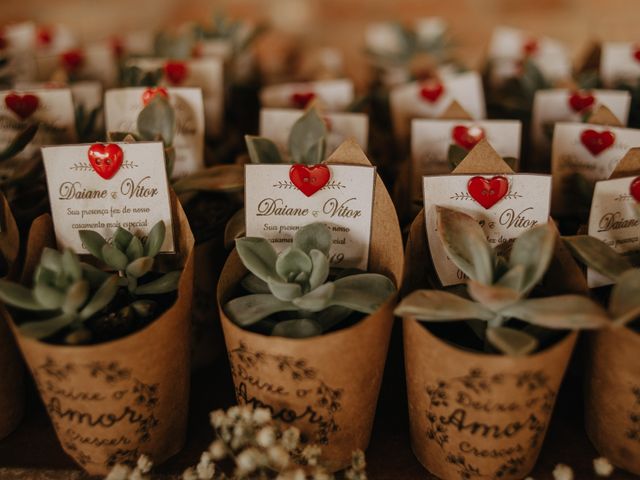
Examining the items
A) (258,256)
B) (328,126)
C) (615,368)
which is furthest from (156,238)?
(615,368)

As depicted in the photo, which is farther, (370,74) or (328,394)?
(370,74)

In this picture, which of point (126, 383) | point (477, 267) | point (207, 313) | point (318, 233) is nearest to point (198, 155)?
point (207, 313)

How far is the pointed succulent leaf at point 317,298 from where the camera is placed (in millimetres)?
850

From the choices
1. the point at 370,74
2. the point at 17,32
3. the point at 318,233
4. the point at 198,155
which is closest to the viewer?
the point at 318,233

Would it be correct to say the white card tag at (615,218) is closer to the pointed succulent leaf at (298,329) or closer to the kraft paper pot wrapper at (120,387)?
the pointed succulent leaf at (298,329)

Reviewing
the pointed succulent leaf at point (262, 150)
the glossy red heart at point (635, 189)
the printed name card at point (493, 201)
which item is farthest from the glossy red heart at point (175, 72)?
the glossy red heart at point (635, 189)

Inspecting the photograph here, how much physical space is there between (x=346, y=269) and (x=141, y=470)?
46 cm

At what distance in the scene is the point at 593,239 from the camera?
2.95 feet

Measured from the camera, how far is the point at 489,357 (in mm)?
772

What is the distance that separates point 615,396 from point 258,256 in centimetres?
59

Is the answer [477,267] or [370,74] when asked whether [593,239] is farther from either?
[370,74]

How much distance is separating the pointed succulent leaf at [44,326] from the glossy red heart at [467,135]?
83 centimetres

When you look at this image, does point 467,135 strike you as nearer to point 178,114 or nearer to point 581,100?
point 581,100

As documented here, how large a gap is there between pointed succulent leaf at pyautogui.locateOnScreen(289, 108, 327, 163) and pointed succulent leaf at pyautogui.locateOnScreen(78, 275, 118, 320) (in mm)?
454
